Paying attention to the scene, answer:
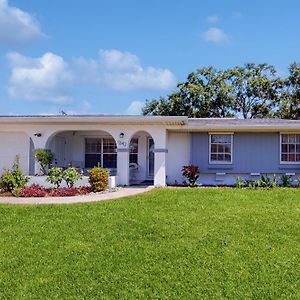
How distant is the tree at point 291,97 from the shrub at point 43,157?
2305 cm

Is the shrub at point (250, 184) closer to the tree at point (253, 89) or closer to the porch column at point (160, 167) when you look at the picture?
the porch column at point (160, 167)

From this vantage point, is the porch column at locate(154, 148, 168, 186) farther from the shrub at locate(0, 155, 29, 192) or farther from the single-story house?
the shrub at locate(0, 155, 29, 192)

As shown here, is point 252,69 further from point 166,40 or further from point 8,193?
point 8,193

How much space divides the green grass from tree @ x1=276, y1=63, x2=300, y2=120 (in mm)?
24104

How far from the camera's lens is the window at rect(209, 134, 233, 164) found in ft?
55.2

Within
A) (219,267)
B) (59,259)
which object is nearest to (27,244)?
(59,259)

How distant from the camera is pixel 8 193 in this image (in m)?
13.5

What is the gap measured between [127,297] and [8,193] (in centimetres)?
925

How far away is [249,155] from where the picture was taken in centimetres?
1659

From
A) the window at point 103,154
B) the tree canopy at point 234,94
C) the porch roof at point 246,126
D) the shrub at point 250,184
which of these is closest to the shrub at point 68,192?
the window at point 103,154

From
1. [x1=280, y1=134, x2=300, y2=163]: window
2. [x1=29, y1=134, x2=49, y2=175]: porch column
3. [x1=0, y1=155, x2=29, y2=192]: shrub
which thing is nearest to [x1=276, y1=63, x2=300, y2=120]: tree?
[x1=280, y1=134, x2=300, y2=163]: window

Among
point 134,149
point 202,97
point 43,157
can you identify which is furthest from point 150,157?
point 202,97

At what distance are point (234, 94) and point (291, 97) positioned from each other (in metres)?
4.80

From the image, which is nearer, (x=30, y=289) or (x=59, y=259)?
(x=30, y=289)
